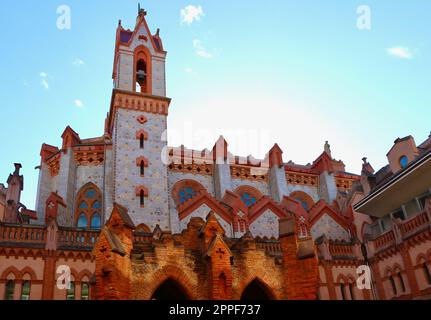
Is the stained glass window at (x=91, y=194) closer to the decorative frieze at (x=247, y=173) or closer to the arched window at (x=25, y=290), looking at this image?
the arched window at (x=25, y=290)

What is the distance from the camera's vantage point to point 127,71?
3366 centimetres

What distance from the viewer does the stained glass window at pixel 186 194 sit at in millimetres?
34312

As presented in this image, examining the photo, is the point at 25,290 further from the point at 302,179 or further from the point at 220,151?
the point at 302,179

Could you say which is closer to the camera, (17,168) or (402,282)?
(402,282)

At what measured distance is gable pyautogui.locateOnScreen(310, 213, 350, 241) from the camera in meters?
31.9

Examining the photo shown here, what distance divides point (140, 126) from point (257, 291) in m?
21.0

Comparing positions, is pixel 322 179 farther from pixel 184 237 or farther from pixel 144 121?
pixel 184 237

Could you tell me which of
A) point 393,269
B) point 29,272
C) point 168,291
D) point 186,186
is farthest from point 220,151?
point 168,291

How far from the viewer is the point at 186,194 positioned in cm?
3466

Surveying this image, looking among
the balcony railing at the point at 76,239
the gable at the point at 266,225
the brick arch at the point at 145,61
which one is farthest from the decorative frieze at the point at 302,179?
the balcony railing at the point at 76,239

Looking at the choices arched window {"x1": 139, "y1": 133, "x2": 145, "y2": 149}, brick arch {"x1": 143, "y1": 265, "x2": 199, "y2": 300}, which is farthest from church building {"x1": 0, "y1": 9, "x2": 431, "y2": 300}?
arched window {"x1": 139, "y1": 133, "x2": 145, "y2": 149}

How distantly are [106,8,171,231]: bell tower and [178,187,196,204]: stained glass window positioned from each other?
4.26 metres

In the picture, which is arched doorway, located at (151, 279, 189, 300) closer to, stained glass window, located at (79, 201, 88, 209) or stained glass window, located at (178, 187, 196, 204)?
stained glass window, located at (79, 201, 88, 209)
